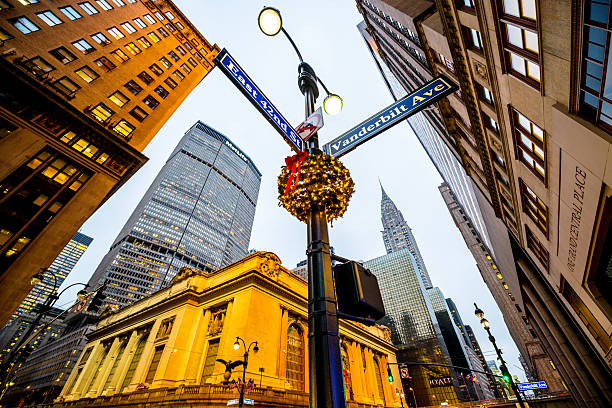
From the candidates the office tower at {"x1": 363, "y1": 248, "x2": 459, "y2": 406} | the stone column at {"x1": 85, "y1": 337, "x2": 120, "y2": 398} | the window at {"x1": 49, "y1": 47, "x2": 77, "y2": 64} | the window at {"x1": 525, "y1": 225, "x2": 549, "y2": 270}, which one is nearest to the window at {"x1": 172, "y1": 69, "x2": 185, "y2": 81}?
the window at {"x1": 49, "y1": 47, "x2": 77, "y2": 64}

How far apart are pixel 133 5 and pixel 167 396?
51.0 metres

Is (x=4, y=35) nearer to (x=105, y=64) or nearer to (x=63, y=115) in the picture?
(x=63, y=115)

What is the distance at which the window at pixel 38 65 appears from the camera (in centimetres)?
2300

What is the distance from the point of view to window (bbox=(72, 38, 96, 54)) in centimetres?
2830

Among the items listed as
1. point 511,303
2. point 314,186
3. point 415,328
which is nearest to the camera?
point 314,186

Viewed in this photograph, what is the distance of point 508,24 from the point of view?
24.0ft

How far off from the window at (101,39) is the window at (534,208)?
1781 inches

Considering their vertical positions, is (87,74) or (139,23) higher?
(139,23)

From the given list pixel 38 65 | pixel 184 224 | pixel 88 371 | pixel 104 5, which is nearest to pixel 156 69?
pixel 104 5

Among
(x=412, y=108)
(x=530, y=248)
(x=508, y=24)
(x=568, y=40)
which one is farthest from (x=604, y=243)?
(x=530, y=248)

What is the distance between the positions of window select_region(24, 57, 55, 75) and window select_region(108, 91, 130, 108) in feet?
17.6

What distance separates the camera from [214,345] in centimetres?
2661

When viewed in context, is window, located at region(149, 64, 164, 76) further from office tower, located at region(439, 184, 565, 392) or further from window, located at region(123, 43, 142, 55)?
office tower, located at region(439, 184, 565, 392)

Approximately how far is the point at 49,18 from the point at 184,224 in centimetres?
12173
